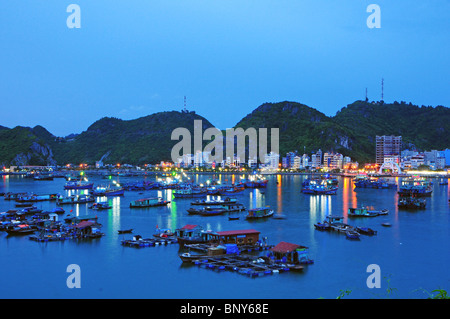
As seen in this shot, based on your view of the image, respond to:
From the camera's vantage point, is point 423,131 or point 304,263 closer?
point 304,263

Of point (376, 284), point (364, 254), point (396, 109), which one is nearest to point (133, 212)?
point (364, 254)

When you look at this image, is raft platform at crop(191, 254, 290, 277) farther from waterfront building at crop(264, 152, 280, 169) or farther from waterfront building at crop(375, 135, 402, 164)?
waterfront building at crop(375, 135, 402, 164)

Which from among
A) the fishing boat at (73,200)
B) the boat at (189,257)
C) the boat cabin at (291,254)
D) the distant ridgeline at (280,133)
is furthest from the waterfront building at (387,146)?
the boat at (189,257)

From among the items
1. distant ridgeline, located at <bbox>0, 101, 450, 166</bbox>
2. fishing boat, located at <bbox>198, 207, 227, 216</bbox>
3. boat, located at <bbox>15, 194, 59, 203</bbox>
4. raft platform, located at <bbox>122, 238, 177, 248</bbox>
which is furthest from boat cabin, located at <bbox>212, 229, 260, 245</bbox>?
distant ridgeline, located at <bbox>0, 101, 450, 166</bbox>

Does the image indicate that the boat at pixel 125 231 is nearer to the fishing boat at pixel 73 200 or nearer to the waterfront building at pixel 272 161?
the fishing boat at pixel 73 200

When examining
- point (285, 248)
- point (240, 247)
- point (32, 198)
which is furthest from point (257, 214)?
point (32, 198)

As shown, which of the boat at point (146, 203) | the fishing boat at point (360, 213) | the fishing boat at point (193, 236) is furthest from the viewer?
the boat at point (146, 203)
